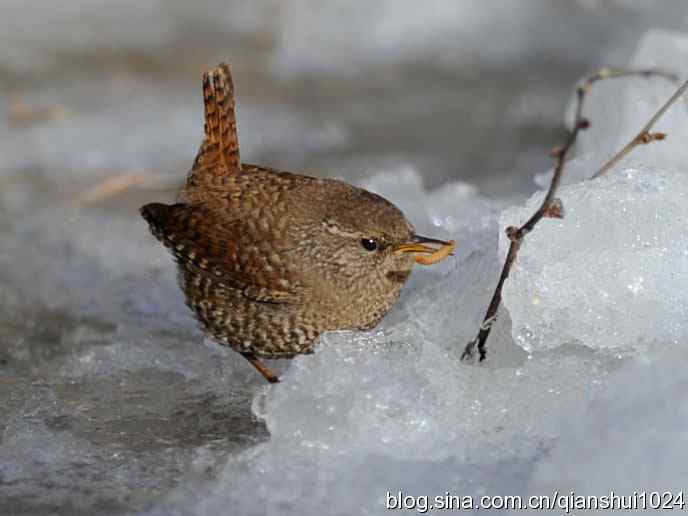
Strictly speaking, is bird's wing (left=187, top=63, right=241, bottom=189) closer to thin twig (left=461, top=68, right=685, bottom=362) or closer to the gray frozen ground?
the gray frozen ground

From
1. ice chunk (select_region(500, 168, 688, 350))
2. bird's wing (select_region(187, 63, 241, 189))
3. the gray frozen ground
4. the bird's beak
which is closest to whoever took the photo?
the gray frozen ground

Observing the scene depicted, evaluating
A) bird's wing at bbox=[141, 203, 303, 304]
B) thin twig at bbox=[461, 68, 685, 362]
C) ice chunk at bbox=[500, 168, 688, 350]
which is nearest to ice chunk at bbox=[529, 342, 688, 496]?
ice chunk at bbox=[500, 168, 688, 350]

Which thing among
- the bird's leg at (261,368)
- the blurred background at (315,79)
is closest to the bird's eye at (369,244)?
the bird's leg at (261,368)

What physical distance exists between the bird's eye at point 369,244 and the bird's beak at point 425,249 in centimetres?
7

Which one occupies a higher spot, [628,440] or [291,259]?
[291,259]

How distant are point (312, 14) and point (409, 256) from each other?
443 cm

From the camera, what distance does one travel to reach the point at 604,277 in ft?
12.0

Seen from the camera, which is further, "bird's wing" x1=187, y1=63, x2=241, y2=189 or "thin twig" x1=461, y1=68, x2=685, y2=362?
"bird's wing" x1=187, y1=63, x2=241, y2=189

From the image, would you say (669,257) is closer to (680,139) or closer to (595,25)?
(680,139)

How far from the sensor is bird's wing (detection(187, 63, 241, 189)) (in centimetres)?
427

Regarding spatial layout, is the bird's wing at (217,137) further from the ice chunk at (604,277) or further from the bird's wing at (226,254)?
the ice chunk at (604,277)

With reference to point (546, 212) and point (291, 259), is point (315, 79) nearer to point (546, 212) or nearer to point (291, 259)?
point (291, 259)

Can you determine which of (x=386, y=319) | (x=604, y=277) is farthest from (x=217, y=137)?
(x=604, y=277)

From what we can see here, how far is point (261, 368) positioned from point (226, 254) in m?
0.40
